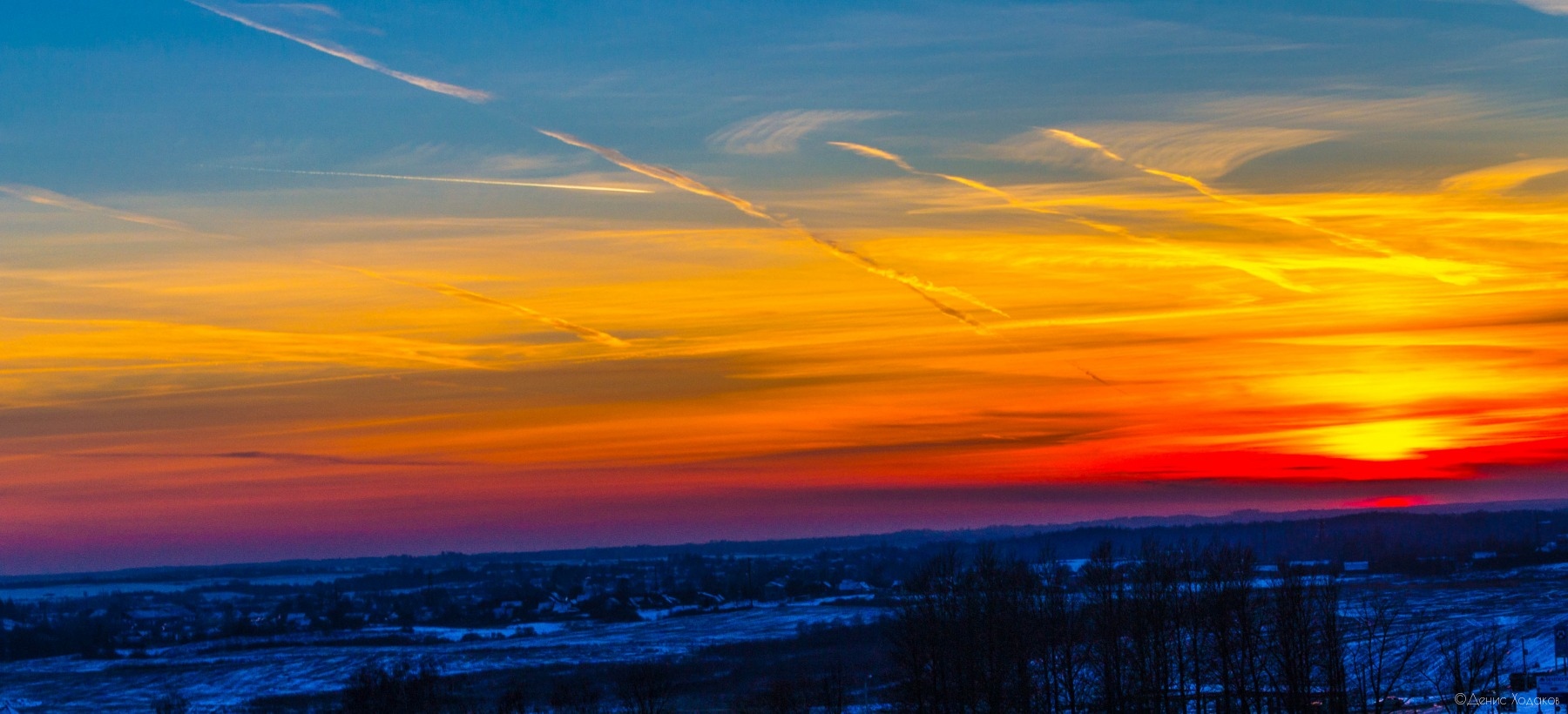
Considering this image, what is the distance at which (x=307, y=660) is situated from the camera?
13638 centimetres

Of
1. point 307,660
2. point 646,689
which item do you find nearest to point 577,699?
point 646,689

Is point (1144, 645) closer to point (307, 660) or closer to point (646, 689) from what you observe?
point (646, 689)

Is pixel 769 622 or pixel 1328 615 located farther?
pixel 769 622

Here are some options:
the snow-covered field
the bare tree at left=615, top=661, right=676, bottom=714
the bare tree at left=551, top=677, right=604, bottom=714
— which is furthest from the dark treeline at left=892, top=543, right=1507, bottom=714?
the snow-covered field

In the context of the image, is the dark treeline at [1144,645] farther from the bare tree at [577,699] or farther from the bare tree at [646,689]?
the bare tree at [577,699]

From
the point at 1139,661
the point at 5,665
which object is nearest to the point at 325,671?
the point at 5,665

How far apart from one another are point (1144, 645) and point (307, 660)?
3824 inches

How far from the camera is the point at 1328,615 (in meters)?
54.2

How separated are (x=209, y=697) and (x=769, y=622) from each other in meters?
62.0

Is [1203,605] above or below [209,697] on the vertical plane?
above

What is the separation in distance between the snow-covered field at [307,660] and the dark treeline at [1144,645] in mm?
57310

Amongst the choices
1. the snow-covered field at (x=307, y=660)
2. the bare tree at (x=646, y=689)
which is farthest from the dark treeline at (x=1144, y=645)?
the snow-covered field at (x=307, y=660)

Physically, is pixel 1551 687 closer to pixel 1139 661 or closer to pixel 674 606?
pixel 1139 661

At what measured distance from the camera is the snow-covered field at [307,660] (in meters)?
113
